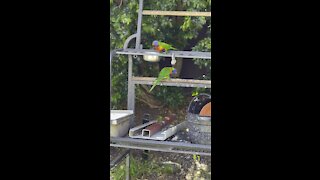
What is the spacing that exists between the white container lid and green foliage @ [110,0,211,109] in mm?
194

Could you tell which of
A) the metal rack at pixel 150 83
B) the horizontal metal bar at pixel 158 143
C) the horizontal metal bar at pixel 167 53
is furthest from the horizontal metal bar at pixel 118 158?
the horizontal metal bar at pixel 167 53

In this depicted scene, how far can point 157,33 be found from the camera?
10.8 feet

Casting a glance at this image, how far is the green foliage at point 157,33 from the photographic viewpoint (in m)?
3.21

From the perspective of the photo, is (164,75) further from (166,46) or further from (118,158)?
(118,158)

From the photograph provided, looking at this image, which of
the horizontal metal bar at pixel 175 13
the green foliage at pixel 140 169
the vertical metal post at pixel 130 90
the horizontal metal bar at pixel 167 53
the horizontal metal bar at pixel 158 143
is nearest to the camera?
the horizontal metal bar at pixel 158 143

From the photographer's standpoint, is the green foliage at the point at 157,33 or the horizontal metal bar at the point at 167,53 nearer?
the horizontal metal bar at the point at 167,53

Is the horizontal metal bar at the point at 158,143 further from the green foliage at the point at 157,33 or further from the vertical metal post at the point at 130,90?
the green foliage at the point at 157,33

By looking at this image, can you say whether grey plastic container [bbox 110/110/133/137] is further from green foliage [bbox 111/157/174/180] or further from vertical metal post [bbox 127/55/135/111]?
green foliage [bbox 111/157/174/180]

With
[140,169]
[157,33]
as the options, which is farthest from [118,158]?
[157,33]

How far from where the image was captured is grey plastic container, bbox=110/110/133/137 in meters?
2.90
